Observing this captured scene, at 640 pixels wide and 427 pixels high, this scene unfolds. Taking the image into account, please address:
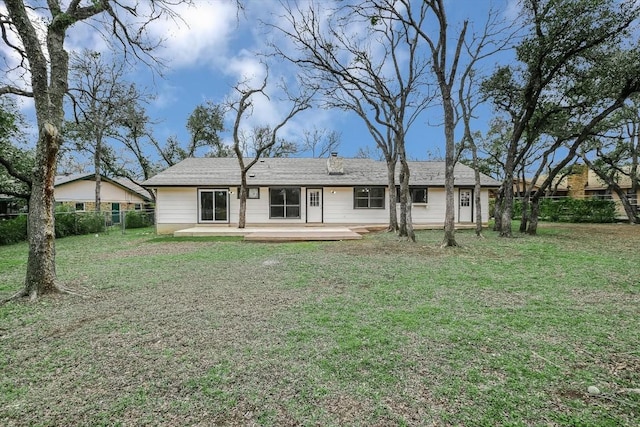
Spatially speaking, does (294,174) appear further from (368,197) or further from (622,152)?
(622,152)

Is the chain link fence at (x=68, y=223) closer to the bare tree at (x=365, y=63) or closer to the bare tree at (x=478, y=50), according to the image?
the bare tree at (x=365, y=63)

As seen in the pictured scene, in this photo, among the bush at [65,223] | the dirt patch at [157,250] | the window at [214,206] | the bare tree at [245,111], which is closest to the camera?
the dirt patch at [157,250]

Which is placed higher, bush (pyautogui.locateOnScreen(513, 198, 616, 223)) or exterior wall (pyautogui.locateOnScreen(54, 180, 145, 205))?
exterior wall (pyautogui.locateOnScreen(54, 180, 145, 205))

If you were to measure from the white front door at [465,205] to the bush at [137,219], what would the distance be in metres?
17.3

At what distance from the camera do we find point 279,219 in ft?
48.1

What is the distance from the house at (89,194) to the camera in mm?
21266

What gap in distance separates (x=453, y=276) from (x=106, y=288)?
18.5 ft

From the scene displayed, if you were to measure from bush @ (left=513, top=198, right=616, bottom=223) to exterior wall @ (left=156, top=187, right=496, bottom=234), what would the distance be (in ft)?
24.2

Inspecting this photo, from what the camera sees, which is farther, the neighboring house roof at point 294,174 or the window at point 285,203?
the window at point 285,203

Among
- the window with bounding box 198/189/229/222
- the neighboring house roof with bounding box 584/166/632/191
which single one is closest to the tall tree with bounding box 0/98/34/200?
the window with bounding box 198/189/229/222

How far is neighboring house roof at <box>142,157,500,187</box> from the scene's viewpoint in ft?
46.9

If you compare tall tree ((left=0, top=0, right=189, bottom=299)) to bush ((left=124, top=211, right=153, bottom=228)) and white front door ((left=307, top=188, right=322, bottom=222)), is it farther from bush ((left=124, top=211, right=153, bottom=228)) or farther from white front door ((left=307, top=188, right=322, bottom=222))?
bush ((left=124, top=211, right=153, bottom=228))

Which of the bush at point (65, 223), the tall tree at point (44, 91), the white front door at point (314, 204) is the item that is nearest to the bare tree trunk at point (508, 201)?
the white front door at point (314, 204)

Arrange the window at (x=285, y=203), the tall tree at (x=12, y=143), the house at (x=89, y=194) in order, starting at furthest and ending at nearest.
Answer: the house at (x=89, y=194)
the window at (x=285, y=203)
the tall tree at (x=12, y=143)
